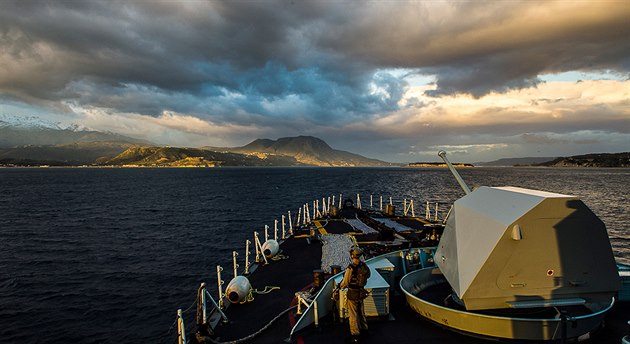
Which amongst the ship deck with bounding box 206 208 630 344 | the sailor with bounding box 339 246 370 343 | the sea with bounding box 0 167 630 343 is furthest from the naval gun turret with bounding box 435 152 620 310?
the sea with bounding box 0 167 630 343

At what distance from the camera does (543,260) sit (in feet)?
29.5

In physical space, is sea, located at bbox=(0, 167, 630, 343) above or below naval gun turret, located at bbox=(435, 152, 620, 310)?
below

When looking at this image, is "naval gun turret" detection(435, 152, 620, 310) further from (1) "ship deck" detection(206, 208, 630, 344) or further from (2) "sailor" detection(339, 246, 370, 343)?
(2) "sailor" detection(339, 246, 370, 343)

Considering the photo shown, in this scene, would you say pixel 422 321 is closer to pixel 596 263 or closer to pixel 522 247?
pixel 522 247

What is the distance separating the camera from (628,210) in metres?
66.7

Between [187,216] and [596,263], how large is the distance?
6203cm

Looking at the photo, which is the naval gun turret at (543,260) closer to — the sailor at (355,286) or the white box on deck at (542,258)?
the white box on deck at (542,258)

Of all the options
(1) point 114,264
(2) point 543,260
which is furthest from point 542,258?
(1) point 114,264

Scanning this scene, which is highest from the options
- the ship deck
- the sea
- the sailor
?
the sailor

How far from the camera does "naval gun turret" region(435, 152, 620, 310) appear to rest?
8.89 m

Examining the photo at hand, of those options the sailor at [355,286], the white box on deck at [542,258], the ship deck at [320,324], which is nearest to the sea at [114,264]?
the ship deck at [320,324]

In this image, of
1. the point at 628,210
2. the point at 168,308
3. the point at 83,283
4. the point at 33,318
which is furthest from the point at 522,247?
the point at 628,210

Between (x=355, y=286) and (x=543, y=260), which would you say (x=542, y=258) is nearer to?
(x=543, y=260)

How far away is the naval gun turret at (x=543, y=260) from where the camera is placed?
8891 mm
